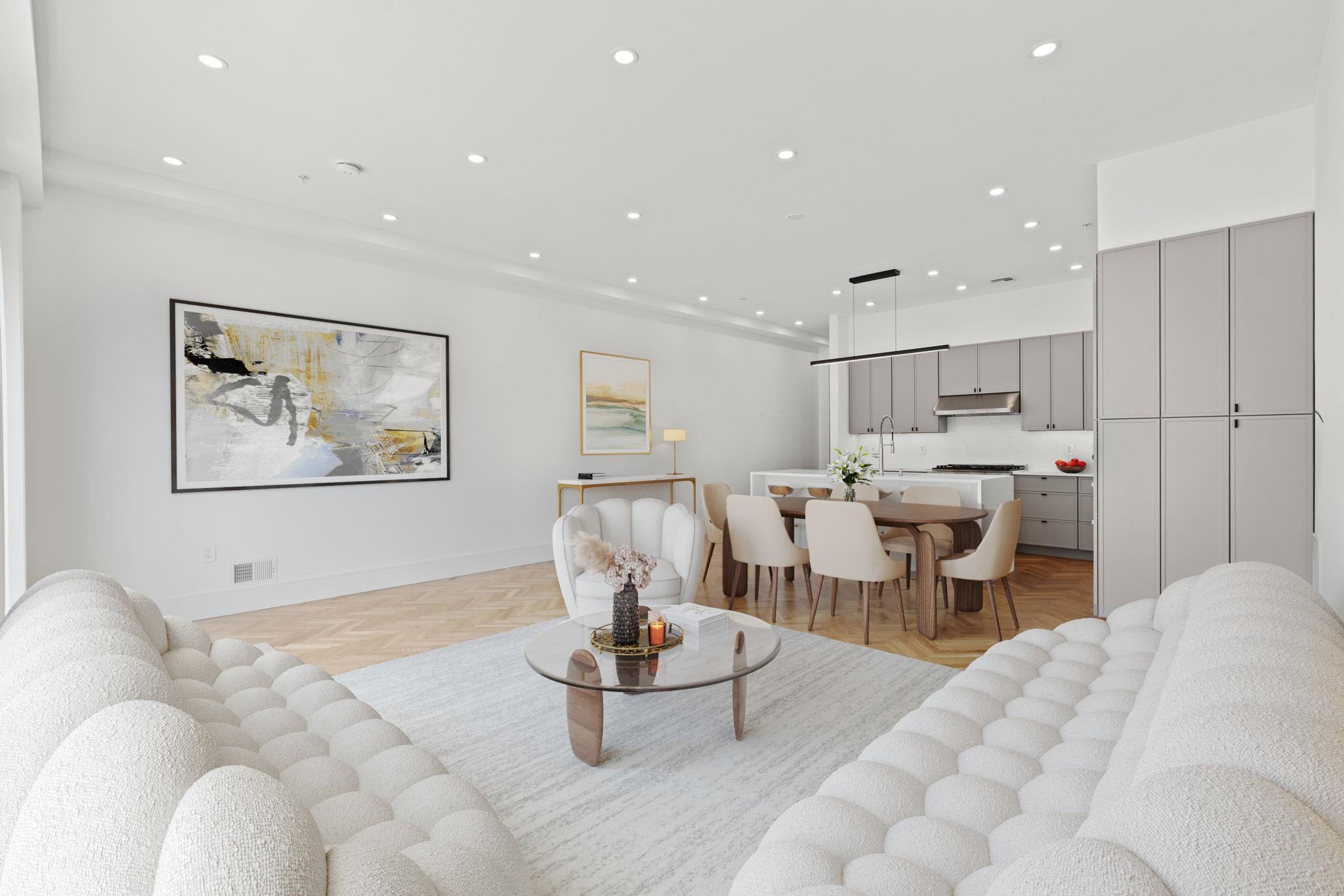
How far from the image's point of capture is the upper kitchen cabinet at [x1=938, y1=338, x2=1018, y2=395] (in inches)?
270

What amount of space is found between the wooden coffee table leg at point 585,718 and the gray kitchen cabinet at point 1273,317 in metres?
3.57

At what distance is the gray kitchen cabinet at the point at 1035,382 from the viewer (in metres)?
6.62

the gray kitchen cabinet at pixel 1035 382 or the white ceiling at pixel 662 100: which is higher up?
the white ceiling at pixel 662 100

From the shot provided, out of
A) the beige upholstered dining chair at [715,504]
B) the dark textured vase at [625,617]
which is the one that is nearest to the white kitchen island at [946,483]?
the beige upholstered dining chair at [715,504]

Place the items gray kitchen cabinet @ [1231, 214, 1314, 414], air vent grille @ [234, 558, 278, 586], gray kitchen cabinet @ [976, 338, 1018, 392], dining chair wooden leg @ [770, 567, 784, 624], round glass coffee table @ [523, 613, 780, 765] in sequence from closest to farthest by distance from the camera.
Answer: round glass coffee table @ [523, 613, 780, 765], gray kitchen cabinet @ [1231, 214, 1314, 414], dining chair wooden leg @ [770, 567, 784, 624], air vent grille @ [234, 558, 278, 586], gray kitchen cabinet @ [976, 338, 1018, 392]

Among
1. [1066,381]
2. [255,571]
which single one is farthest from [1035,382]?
[255,571]

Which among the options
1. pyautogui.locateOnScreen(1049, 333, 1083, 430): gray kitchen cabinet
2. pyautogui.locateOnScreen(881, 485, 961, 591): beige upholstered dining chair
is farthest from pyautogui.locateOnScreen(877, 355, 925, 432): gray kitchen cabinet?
pyautogui.locateOnScreen(881, 485, 961, 591): beige upholstered dining chair

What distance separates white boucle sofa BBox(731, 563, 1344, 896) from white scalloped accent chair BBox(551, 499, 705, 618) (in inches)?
77.7

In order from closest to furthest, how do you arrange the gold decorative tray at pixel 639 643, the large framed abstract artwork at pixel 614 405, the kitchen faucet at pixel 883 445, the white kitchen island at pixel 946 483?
the gold decorative tray at pixel 639 643 < the white kitchen island at pixel 946 483 < the large framed abstract artwork at pixel 614 405 < the kitchen faucet at pixel 883 445

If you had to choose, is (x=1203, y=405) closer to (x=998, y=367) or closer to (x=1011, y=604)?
(x=1011, y=604)

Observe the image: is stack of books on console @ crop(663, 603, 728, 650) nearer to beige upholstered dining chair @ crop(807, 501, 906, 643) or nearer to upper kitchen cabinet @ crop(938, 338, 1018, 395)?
beige upholstered dining chair @ crop(807, 501, 906, 643)

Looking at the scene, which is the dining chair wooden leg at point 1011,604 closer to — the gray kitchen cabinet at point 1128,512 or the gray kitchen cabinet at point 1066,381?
the gray kitchen cabinet at point 1128,512

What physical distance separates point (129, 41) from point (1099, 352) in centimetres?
→ 497

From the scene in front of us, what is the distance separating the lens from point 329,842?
1.13m
